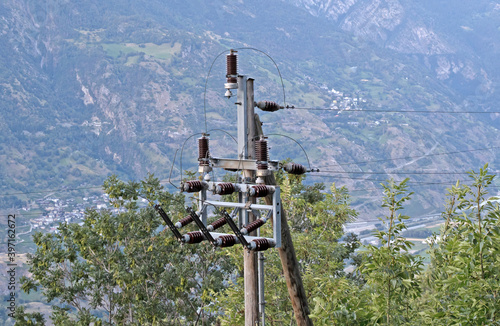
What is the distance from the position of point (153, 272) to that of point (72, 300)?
8.72 ft

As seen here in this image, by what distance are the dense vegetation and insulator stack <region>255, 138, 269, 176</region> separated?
1525 millimetres

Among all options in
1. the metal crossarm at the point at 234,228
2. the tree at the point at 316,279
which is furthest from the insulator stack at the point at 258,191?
the tree at the point at 316,279

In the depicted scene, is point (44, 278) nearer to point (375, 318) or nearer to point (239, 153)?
point (239, 153)

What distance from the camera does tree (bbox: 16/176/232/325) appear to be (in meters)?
19.7

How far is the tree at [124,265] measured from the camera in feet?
64.6

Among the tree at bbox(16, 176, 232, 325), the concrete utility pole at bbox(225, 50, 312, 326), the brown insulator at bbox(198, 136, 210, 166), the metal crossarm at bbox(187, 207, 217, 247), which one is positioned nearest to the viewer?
the metal crossarm at bbox(187, 207, 217, 247)

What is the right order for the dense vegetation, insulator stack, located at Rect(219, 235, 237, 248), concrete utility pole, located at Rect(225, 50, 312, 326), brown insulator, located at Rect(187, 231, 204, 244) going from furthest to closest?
concrete utility pole, located at Rect(225, 50, 312, 326) → brown insulator, located at Rect(187, 231, 204, 244) → insulator stack, located at Rect(219, 235, 237, 248) → the dense vegetation

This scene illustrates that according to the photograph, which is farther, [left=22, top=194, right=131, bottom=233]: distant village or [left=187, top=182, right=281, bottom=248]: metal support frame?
[left=22, top=194, right=131, bottom=233]: distant village

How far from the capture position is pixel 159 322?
2000 cm

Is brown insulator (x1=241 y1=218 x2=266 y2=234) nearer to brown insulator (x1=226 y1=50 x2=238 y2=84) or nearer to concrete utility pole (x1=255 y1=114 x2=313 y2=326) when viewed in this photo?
concrete utility pole (x1=255 y1=114 x2=313 y2=326)

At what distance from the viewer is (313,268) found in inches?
531

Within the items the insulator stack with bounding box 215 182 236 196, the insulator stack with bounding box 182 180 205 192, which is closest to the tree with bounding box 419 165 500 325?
the insulator stack with bounding box 215 182 236 196

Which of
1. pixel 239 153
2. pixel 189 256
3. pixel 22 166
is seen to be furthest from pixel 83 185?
pixel 239 153

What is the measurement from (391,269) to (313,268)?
671 cm
